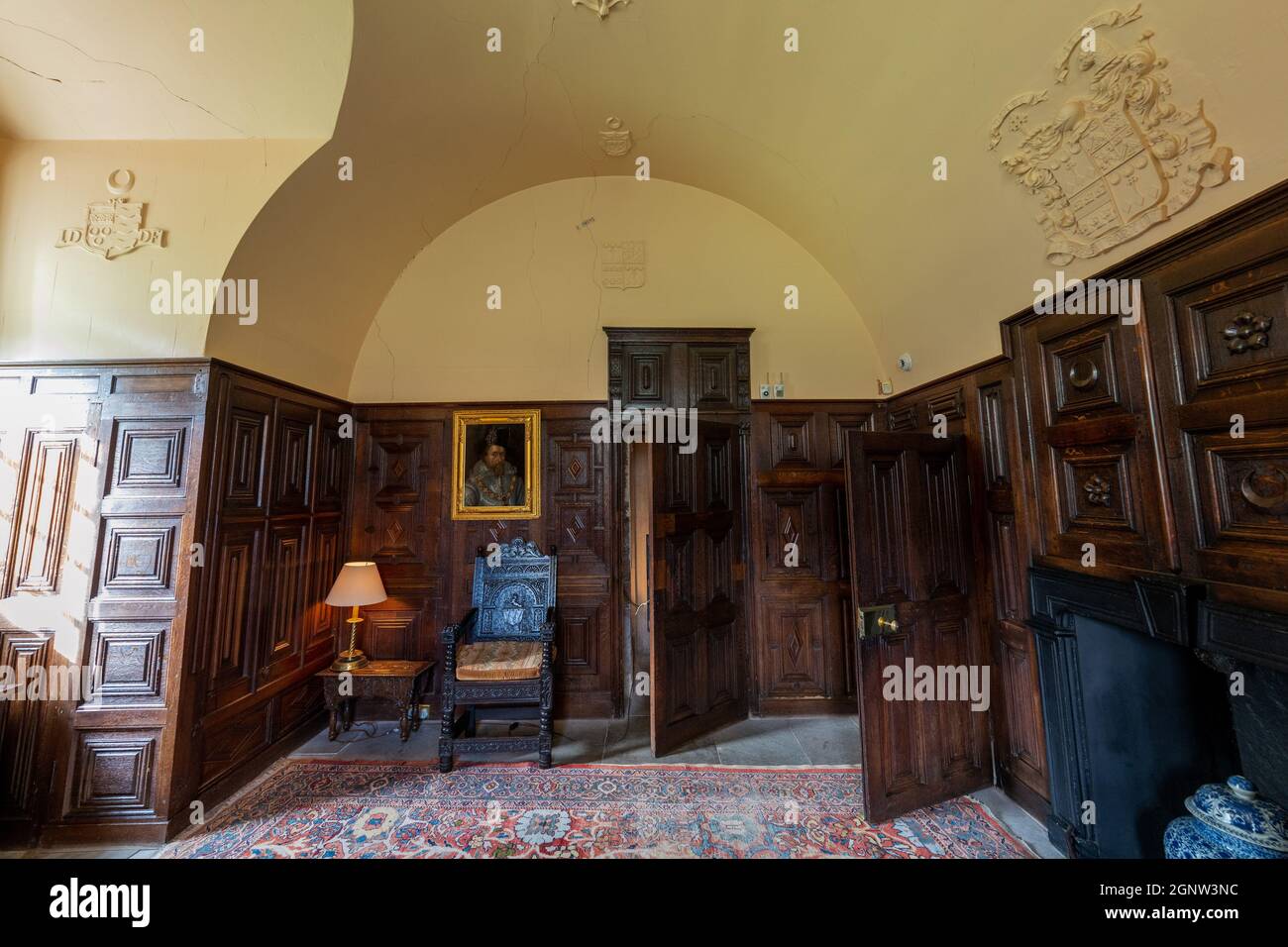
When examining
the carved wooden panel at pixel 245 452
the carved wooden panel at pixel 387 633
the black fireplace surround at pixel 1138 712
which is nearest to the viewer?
the black fireplace surround at pixel 1138 712

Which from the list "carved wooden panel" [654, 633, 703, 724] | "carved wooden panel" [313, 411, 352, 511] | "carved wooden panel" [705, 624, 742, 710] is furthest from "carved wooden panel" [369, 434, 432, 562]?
"carved wooden panel" [705, 624, 742, 710]

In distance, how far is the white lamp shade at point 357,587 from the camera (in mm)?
3109

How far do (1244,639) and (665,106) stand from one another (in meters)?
3.82

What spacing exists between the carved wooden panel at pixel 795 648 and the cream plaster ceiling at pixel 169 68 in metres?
4.40

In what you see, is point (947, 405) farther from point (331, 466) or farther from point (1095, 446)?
point (331, 466)

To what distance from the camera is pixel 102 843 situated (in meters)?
2.22

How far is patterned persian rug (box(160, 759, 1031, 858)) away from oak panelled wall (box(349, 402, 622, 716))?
83cm

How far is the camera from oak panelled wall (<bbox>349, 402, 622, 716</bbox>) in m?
3.52

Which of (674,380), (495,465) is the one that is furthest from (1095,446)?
(495,465)

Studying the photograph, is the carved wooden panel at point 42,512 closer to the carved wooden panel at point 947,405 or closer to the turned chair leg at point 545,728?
the turned chair leg at point 545,728

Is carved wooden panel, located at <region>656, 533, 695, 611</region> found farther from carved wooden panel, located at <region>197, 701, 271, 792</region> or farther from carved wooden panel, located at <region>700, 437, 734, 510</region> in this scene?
carved wooden panel, located at <region>197, 701, 271, 792</region>

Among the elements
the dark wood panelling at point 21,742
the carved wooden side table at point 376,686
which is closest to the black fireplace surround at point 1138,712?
the carved wooden side table at point 376,686

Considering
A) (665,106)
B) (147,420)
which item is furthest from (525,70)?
(147,420)

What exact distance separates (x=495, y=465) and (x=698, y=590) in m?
1.89
